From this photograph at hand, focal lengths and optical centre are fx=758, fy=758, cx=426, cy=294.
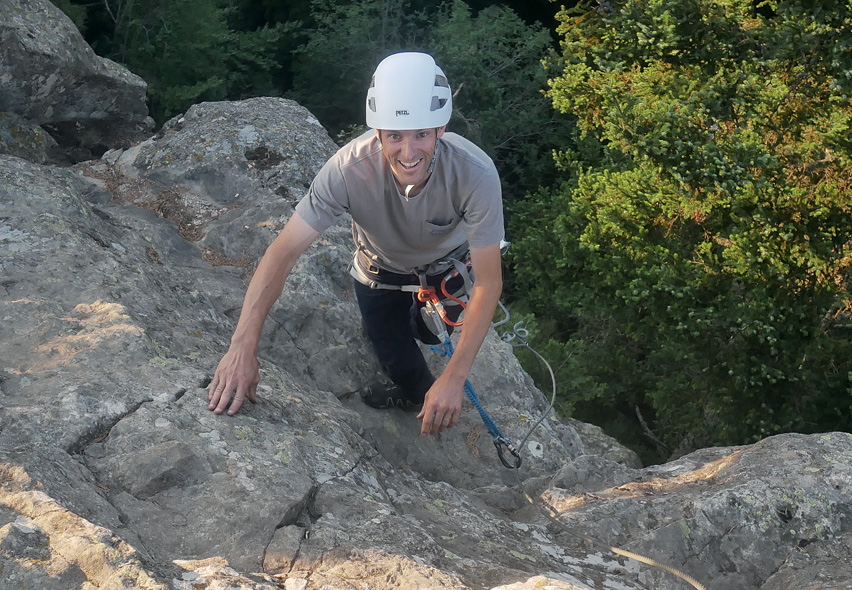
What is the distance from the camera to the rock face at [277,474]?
249cm

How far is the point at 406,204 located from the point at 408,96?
1.74 feet

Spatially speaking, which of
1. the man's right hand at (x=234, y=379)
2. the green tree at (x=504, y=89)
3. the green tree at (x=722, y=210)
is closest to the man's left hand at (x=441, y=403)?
the man's right hand at (x=234, y=379)

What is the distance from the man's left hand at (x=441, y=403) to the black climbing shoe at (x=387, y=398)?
4.92 feet

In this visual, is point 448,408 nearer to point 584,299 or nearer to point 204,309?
point 204,309

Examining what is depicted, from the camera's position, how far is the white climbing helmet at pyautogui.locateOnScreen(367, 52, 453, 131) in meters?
3.22

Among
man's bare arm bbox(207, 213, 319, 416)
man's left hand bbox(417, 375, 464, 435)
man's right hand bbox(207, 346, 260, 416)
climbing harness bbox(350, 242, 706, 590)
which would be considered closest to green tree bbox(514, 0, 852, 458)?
climbing harness bbox(350, 242, 706, 590)

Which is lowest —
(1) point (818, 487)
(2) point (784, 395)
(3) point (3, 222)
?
(2) point (784, 395)

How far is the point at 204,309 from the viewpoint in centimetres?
451

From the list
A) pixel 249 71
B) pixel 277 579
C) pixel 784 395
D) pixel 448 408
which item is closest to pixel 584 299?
pixel 784 395

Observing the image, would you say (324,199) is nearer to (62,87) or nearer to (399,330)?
(399,330)

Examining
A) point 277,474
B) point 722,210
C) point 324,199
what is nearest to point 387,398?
point 324,199

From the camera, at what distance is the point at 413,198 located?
349 cm

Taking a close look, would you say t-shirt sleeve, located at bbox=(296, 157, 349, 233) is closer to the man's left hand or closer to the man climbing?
the man climbing

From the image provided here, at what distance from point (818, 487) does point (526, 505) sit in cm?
134
